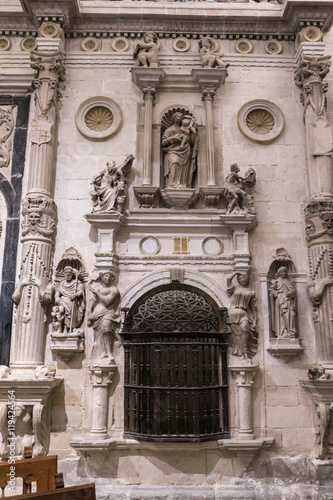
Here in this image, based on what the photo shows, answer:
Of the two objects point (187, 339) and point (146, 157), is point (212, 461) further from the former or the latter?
point (146, 157)

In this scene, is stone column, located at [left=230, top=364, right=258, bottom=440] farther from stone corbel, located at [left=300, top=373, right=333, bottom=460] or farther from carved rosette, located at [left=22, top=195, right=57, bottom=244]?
carved rosette, located at [left=22, top=195, right=57, bottom=244]

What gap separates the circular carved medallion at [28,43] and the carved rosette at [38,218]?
3.25 meters

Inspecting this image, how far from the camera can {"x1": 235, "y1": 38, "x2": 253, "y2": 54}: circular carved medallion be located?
937 centimetres

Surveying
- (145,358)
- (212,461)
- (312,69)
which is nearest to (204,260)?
(145,358)

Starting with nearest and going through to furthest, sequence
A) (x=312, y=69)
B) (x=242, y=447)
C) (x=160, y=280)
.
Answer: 1. (x=242, y=447)
2. (x=160, y=280)
3. (x=312, y=69)

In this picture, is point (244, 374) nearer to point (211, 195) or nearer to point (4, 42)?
point (211, 195)

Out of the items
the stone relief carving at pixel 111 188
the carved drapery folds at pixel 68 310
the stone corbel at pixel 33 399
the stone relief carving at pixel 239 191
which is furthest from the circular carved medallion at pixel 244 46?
the stone corbel at pixel 33 399

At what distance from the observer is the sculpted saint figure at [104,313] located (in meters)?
7.79

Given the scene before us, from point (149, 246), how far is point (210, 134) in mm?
2403

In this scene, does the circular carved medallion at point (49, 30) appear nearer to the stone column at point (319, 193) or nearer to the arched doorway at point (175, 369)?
the stone column at point (319, 193)

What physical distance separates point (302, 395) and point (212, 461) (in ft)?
6.04

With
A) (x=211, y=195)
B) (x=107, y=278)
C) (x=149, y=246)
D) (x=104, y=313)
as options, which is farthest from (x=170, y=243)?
(x=104, y=313)

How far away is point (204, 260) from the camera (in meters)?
8.30

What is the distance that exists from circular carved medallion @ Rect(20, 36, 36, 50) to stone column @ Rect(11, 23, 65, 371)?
21.0 inches
